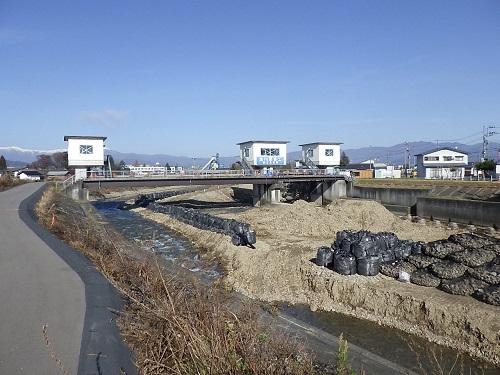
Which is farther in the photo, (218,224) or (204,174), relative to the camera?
(204,174)

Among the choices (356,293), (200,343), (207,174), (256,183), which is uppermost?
(207,174)

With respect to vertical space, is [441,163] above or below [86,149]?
below

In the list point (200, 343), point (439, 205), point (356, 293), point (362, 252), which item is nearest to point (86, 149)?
point (362, 252)

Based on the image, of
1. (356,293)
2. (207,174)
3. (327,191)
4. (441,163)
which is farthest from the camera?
(441,163)

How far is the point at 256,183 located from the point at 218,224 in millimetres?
17363

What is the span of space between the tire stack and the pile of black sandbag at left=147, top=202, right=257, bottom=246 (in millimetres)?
5703

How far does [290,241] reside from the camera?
72.2 ft

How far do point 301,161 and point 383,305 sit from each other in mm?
43134

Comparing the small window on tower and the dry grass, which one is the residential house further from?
the dry grass

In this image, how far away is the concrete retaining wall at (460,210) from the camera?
87.2 ft

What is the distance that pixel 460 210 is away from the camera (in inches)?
1142

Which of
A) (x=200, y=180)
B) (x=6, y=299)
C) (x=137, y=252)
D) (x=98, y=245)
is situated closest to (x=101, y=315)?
(x=6, y=299)

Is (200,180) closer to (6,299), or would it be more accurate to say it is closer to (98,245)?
(98,245)

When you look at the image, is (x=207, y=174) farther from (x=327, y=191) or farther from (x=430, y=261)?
(x=430, y=261)
